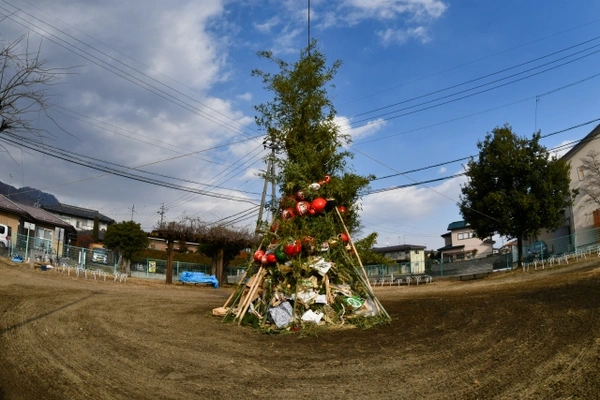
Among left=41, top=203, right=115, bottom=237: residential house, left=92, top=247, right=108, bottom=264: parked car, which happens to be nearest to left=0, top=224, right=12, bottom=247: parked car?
left=92, top=247, right=108, bottom=264: parked car

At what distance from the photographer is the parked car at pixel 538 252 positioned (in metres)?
27.3

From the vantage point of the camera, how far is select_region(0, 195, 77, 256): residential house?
27253mm

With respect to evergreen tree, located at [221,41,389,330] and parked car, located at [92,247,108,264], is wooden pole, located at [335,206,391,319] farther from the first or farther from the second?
parked car, located at [92,247,108,264]

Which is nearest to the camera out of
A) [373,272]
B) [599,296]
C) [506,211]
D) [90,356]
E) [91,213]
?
[90,356]

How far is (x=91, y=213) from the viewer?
64.9 m

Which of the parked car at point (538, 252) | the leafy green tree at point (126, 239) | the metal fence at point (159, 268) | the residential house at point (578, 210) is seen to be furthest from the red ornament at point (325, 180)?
the leafy green tree at point (126, 239)

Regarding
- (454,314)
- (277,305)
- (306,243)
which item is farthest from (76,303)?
(454,314)

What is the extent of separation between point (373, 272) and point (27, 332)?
30394 millimetres

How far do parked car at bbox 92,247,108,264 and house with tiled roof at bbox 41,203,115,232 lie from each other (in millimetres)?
25594

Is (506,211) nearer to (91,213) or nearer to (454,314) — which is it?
(454,314)

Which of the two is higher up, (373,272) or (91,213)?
(91,213)

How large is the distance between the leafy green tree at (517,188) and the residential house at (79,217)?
160 ft

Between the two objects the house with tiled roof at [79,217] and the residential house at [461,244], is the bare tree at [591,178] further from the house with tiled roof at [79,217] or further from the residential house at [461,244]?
the house with tiled roof at [79,217]

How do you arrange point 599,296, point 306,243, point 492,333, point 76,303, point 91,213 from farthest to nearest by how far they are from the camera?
point 91,213, point 76,303, point 306,243, point 599,296, point 492,333
